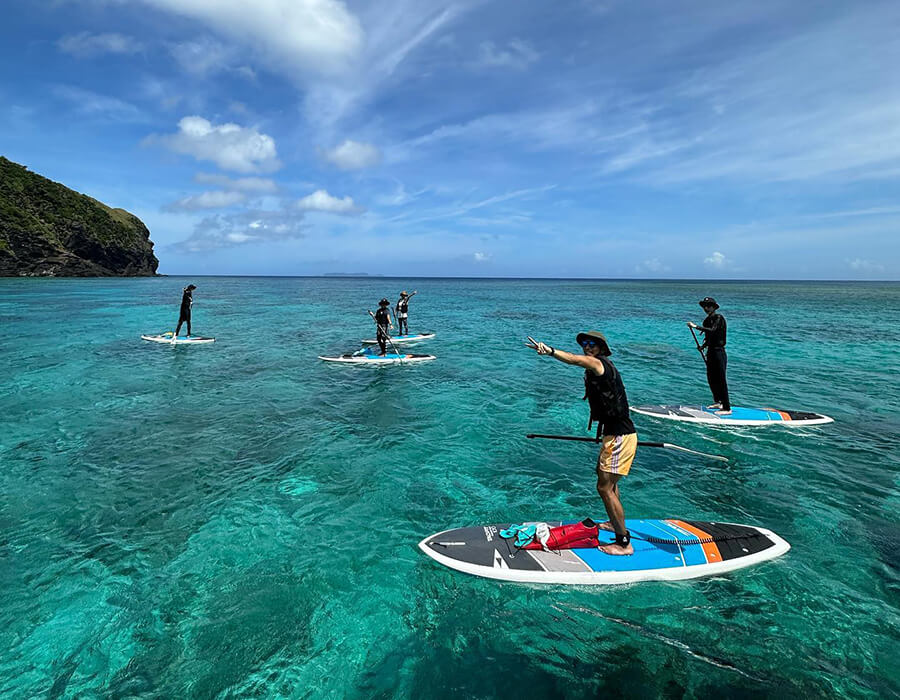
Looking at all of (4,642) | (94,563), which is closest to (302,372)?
(94,563)

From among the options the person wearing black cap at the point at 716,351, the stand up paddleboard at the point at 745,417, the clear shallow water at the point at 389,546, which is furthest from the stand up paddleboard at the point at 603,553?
the person wearing black cap at the point at 716,351

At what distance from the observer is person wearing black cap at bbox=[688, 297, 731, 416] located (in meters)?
→ 12.5

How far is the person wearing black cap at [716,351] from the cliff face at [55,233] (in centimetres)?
13554

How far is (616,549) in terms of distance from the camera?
664 cm

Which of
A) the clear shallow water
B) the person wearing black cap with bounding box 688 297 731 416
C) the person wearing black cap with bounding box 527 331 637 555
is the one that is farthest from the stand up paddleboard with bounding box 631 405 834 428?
the person wearing black cap with bounding box 527 331 637 555

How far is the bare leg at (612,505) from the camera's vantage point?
635 cm

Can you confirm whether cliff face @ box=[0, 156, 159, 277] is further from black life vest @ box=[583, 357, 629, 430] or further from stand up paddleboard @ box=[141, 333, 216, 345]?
black life vest @ box=[583, 357, 629, 430]

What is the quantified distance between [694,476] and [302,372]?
16500mm

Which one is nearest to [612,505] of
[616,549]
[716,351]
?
[616,549]

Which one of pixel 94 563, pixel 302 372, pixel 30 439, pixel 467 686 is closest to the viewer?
pixel 467 686

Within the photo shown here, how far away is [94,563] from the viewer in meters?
6.80

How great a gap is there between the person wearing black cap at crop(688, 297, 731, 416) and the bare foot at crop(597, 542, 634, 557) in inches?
326

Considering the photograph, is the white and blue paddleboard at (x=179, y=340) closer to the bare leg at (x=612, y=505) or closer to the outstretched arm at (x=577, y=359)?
the outstretched arm at (x=577, y=359)

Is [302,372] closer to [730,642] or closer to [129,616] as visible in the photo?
[129,616]
